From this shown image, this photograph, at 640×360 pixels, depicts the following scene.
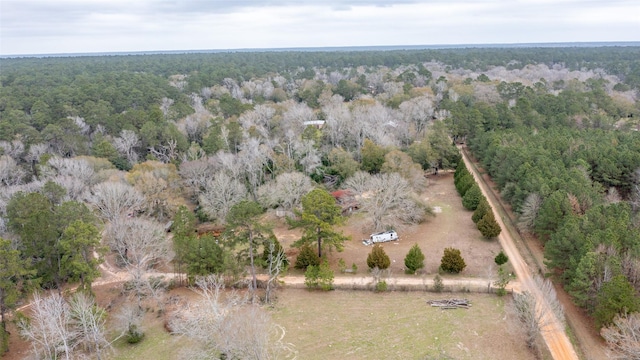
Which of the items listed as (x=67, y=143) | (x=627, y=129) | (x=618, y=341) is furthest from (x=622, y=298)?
(x=67, y=143)

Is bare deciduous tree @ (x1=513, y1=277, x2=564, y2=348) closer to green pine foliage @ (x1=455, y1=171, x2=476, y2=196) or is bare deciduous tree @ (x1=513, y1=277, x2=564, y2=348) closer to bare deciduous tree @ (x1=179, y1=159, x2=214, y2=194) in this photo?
green pine foliage @ (x1=455, y1=171, x2=476, y2=196)

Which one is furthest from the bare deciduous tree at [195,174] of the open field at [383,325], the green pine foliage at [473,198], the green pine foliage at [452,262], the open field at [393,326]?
the green pine foliage at [473,198]

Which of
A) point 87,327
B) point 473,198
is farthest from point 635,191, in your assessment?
point 87,327

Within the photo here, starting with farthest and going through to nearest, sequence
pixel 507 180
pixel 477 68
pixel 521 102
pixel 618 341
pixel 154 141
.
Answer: pixel 477 68 < pixel 521 102 < pixel 154 141 < pixel 507 180 < pixel 618 341

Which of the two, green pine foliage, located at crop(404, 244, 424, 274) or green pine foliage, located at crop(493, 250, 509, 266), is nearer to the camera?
green pine foliage, located at crop(404, 244, 424, 274)

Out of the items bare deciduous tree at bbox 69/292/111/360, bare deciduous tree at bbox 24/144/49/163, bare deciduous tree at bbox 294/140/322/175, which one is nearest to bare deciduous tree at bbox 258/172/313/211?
bare deciduous tree at bbox 294/140/322/175

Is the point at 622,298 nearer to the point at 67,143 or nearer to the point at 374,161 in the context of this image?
the point at 374,161

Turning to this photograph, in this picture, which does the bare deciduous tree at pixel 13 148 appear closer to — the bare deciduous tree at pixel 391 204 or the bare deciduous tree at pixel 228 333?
the bare deciduous tree at pixel 228 333

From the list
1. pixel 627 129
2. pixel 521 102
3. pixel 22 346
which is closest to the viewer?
pixel 22 346
